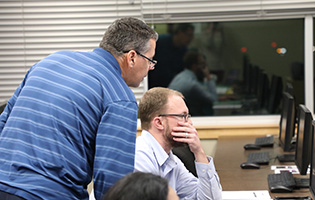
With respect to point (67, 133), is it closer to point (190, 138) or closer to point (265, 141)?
Answer: point (190, 138)

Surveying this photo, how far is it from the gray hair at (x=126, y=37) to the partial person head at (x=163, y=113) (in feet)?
1.43

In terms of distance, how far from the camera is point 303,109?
3244mm

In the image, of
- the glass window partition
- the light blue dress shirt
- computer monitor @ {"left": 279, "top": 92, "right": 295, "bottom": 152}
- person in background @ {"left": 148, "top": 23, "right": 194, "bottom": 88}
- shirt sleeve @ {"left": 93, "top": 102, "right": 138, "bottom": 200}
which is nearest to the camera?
shirt sleeve @ {"left": 93, "top": 102, "right": 138, "bottom": 200}

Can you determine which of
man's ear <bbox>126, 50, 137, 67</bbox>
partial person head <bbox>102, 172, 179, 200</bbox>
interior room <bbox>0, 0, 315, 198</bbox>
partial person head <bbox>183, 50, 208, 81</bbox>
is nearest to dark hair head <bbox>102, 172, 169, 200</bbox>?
partial person head <bbox>102, 172, 179, 200</bbox>

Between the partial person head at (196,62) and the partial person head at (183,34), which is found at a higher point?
the partial person head at (183,34)

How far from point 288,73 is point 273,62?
0.20 m

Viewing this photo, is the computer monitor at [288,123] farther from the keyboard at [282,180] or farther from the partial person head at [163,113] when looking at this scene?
the partial person head at [163,113]

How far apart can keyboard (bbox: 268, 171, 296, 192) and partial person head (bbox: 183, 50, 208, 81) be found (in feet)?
6.95

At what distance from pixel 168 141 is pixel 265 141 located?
2.41 metres

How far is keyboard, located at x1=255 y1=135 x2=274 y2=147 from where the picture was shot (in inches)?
173

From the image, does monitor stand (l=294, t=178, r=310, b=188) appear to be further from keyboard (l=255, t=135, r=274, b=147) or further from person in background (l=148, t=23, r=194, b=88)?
person in background (l=148, t=23, r=194, b=88)

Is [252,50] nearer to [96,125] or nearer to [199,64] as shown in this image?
[199,64]

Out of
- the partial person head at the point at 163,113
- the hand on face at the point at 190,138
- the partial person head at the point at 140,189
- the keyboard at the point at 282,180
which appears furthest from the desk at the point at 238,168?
the partial person head at the point at 140,189

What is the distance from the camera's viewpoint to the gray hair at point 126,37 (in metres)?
1.94
